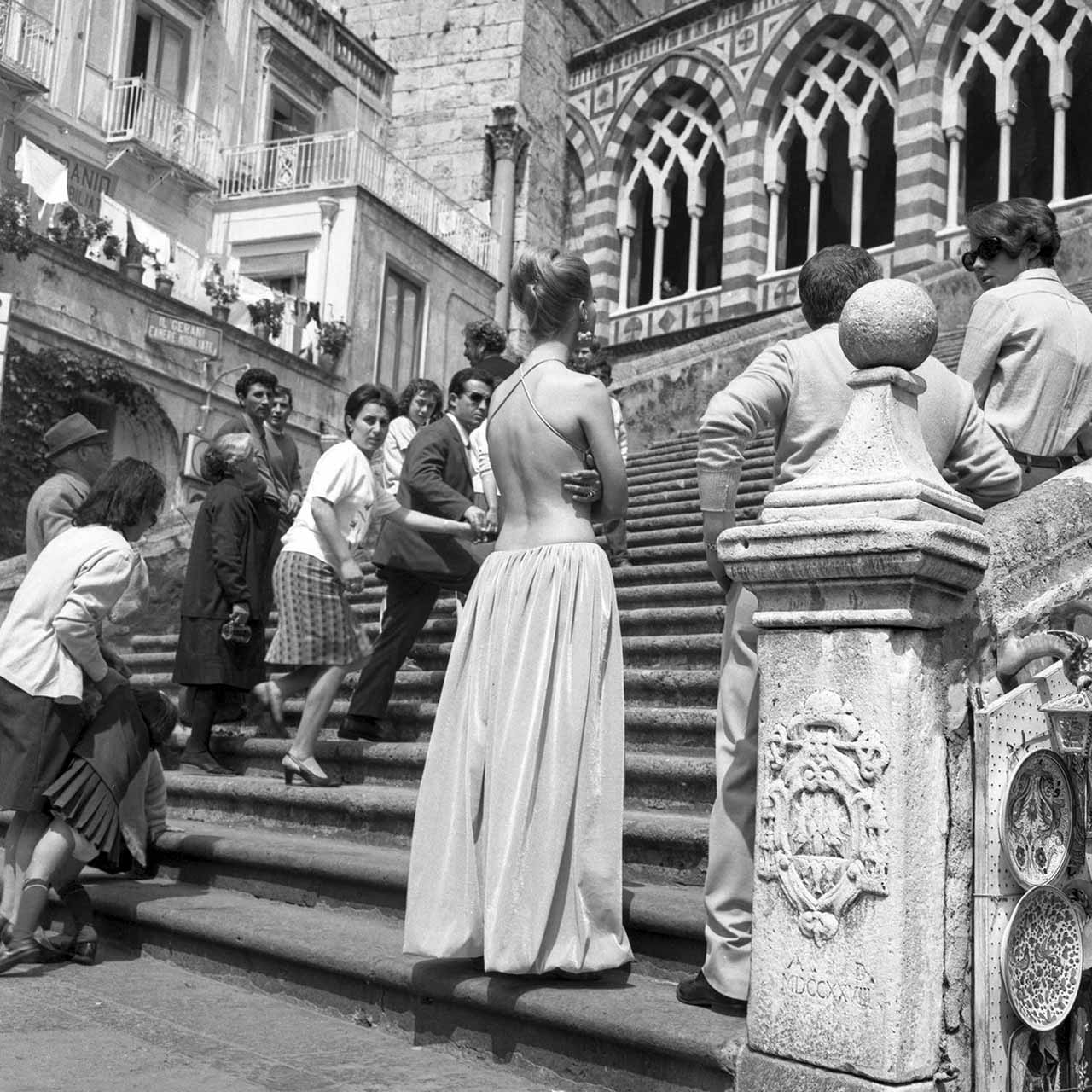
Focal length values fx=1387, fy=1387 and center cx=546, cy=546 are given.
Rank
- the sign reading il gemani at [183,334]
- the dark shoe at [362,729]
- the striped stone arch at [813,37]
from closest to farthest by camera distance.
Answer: the dark shoe at [362,729], the sign reading il gemani at [183,334], the striped stone arch at [813,37]

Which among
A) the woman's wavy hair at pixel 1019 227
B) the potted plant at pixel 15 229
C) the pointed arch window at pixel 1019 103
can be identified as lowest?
the woman's wavy hair at pixel 1019 227

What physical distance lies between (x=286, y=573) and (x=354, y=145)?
1746 centimetres

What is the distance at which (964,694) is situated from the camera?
10.0 feet

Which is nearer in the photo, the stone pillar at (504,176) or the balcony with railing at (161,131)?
the balcony with railing at (161,131)

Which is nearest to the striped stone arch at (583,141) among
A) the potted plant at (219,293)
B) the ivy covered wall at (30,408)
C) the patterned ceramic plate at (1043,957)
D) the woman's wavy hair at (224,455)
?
the potted plant at (219,293)

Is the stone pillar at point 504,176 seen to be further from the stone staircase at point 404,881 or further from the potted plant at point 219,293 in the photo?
the stone staircase at point 404,881

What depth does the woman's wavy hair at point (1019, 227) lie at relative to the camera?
171 inches

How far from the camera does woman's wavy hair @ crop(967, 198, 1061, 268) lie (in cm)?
434

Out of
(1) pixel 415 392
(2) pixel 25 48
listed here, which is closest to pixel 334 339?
(2) pixel 25 48

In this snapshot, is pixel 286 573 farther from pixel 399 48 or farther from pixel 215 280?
pixel 399 48

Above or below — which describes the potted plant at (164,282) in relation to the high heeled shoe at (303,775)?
above

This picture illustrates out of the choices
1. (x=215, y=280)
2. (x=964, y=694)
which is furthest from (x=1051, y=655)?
(x=215, y=280)

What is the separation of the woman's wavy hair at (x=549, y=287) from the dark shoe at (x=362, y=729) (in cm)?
278

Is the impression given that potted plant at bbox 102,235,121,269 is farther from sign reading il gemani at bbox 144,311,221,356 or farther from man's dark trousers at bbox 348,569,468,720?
man's dark trousers at bbox 348,569,468,720
